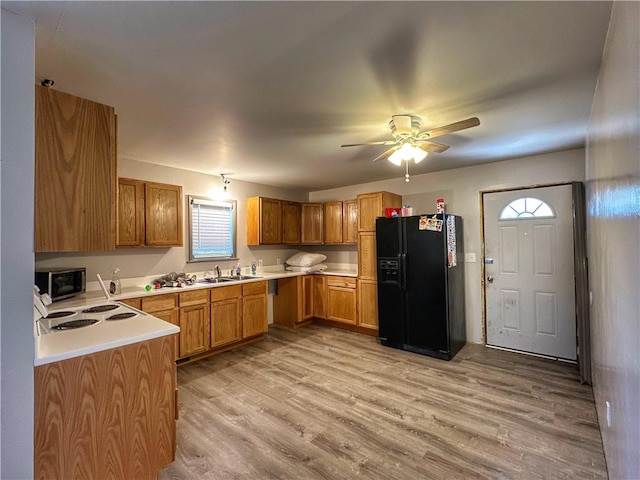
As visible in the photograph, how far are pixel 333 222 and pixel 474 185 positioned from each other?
2.23 meters

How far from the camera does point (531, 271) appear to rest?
361 cm

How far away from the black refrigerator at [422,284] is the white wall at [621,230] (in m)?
1.79

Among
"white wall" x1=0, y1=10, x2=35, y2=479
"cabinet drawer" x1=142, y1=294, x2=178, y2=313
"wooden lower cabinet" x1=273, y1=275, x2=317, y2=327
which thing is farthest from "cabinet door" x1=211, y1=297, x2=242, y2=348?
"white wall" x1=0, y1=10, x2=35, y2=479

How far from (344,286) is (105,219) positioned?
3560mm

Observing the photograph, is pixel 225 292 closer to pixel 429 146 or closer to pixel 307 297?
pixel 307 297

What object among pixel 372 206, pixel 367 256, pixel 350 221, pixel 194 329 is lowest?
pixel 194 329

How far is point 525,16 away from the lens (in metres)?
1.32

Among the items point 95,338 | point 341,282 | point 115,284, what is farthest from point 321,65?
point 341,282

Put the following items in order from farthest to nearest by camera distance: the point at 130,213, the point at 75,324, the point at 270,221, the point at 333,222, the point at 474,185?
1. the point at 333,222
2. the point at 270,221
3. the point at 474,185
4. the point at 130,213
5. the point at 75,324

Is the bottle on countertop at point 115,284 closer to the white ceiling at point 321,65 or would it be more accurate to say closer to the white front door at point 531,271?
the white ceiling at point 321,65

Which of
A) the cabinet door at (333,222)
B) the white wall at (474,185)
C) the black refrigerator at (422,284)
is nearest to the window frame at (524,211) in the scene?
the white wall at (474,185)

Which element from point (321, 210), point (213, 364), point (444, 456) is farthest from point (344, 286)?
point (444, 456)

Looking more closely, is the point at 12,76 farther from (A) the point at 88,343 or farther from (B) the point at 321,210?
(B) the point at 321,210

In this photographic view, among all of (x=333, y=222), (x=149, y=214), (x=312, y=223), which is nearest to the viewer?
(x=149, y=214)
